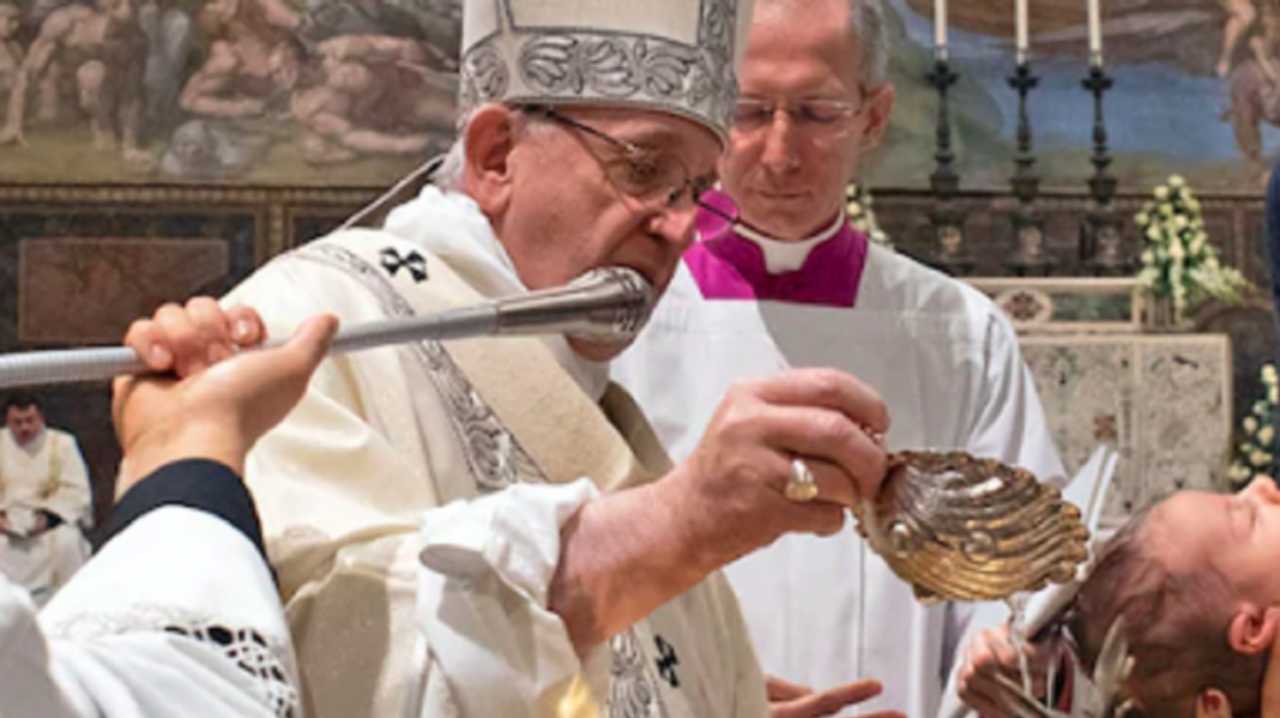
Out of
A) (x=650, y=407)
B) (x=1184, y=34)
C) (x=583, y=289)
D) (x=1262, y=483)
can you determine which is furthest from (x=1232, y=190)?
(x=583, y=289)

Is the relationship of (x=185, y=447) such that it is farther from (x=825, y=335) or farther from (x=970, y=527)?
(x=825, y=335)

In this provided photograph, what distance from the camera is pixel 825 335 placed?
4.29 meters

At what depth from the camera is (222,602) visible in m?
1.50

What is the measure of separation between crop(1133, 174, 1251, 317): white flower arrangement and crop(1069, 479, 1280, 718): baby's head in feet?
20.5

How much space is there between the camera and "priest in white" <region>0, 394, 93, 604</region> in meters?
10.1

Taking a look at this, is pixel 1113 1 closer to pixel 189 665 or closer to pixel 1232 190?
pixel 1232 190

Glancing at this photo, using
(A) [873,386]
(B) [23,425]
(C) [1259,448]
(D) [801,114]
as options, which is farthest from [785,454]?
(B) [23,425]

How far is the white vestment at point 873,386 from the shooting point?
384 cm

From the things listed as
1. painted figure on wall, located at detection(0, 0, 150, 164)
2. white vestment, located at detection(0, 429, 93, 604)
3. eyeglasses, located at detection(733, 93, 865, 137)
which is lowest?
white vestment, located at detection(0, 429, 93, 604)

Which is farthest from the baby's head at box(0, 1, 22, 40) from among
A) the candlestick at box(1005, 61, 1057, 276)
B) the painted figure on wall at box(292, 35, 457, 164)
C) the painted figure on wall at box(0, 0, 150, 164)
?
the candlestick at box(1005, 61, 1057, 276)

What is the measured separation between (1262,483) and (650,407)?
139 cm

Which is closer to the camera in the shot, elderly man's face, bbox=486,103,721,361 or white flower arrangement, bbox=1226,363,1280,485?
elderly man's face, bbox=486,103,721,361

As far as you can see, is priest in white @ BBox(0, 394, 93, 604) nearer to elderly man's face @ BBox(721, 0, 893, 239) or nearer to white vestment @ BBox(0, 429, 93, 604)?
white vestment @ BBox(0, 429, 93, 604)

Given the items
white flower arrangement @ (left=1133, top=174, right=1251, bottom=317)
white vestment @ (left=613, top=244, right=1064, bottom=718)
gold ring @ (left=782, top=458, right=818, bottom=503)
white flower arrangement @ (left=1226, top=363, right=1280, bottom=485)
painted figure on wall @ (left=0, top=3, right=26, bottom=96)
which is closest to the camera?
gold ring @ (left=782, top=458, right=818, bottom=503)
